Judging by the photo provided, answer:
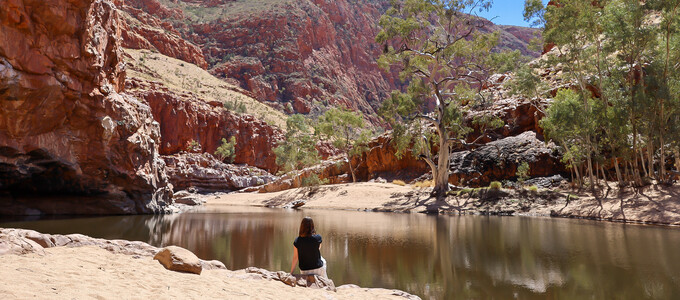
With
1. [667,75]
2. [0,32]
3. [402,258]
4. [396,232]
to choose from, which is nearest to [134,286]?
[402,258]

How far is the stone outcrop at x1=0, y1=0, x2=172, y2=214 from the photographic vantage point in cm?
1605

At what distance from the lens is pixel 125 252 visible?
714 cm

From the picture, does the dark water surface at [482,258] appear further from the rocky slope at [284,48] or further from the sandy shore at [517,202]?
the rocky slope at [284,48]

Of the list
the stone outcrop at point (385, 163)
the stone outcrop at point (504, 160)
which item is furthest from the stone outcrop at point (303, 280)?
the stone outcrop at point (385, 163)

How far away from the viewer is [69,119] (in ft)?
62.7

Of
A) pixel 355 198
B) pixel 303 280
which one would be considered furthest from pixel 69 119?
pixel 355 198

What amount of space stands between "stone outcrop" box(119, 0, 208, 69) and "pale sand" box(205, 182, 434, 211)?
57.6 m

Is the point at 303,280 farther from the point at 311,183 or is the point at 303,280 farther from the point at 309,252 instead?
the point at 311,183

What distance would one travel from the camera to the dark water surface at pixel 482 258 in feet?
20.5

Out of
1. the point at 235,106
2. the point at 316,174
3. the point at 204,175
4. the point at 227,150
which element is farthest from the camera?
the point at 235,106

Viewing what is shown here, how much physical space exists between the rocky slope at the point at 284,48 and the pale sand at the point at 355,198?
60214mm

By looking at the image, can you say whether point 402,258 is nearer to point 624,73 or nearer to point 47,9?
point 47,9

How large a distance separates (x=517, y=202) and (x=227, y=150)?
155 ft

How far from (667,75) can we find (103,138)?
1190 inches
